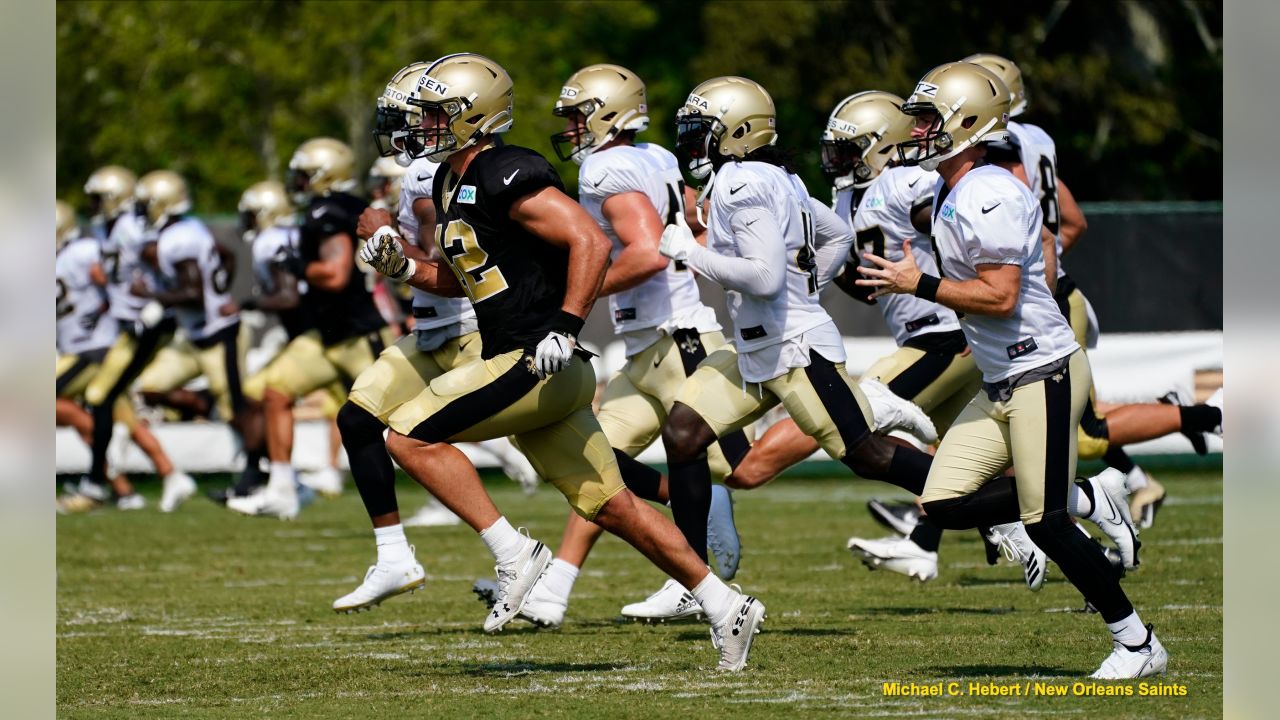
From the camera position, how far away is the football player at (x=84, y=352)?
1398 centimetres

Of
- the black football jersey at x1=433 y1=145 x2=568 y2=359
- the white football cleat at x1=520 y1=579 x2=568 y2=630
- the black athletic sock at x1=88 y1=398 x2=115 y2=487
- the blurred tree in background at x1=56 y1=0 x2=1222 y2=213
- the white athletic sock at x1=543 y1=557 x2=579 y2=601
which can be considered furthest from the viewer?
the blurred tree in background at x1=56 y1=0 x2=1222 y2=213

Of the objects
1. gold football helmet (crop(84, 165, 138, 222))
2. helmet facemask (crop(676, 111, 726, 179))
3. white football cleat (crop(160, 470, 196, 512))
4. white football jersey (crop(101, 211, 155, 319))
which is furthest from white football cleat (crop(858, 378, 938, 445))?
gold football helmet (crop(84, 165, 138, 222))

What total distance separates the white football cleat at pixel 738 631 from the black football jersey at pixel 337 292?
16.7ft

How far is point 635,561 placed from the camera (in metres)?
10.2

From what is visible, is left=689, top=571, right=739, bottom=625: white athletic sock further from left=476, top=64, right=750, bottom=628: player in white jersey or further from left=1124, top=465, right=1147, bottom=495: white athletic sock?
left=1124, top=465, right=1147, bottom=495: white athletic sock

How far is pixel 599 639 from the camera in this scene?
23.6 feet

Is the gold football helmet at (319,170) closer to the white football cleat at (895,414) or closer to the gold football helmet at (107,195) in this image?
the gold football helmet at (107,195)

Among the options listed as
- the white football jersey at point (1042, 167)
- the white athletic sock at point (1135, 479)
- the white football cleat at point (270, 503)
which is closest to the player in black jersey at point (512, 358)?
the white football jersey at point (1042, 167)

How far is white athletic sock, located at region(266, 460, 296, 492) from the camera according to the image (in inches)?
477

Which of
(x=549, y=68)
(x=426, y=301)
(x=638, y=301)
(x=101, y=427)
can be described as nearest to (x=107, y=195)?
(x=101, y=427)

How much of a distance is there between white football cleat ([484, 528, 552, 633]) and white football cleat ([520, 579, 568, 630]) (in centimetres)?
76

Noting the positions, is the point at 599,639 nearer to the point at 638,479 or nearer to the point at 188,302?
the point at 638,479

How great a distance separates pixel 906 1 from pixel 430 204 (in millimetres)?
18941
